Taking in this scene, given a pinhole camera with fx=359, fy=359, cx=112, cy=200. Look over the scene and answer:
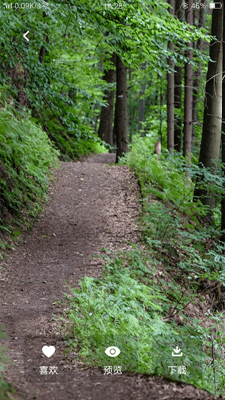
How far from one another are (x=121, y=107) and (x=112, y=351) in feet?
35.9

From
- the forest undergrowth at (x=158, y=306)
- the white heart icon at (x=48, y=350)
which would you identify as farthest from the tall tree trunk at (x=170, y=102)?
the white heart icon at (x=48, y=350)

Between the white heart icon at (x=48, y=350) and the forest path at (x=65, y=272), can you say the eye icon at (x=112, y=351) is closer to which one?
the forest path at (x=65, y=272)

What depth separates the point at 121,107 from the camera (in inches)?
516

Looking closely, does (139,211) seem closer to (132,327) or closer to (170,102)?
(132,327)

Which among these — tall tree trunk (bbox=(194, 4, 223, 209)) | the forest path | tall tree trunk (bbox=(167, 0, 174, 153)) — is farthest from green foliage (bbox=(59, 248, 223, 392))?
tall tree trunk (bbox=(167, 0, 174, 153))

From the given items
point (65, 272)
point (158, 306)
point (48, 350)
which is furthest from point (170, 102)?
point (48, 350)

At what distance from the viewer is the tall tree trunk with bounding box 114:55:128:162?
1284 cm

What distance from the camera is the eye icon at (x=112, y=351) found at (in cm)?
319

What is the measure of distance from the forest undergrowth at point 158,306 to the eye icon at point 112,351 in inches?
1.8

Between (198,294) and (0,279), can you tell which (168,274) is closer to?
(198,294)

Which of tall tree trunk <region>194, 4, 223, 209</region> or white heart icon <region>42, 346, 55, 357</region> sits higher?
tall tree trunk <region>194, 4, 223, 209</region>

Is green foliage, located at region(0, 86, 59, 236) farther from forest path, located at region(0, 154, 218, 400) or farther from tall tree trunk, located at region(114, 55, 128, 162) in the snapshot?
tall tree trunk, located at region(114, 55, 128, 162)

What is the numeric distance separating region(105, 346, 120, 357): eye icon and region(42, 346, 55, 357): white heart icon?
55 centimetres

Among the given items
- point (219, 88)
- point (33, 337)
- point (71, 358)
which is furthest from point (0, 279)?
point (219, 88)
